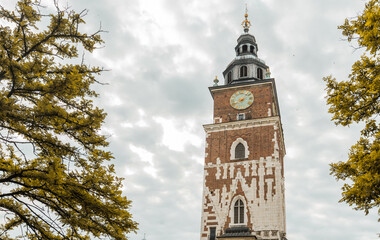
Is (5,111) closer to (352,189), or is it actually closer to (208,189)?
(352,189)

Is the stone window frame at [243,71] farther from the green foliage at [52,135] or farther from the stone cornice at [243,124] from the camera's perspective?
the green foliage at [52,135]

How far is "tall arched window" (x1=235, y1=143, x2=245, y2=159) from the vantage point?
24873mm

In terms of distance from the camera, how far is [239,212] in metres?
22.9

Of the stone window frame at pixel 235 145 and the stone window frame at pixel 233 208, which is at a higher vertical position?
the stone window frame at pixel 235 145

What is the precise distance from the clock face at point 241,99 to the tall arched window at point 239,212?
7.60m

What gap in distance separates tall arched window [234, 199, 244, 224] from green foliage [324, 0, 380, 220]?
15.3 metres

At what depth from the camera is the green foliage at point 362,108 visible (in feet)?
22.4

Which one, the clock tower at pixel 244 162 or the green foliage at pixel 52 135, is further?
the clock tower at pixel 244 162

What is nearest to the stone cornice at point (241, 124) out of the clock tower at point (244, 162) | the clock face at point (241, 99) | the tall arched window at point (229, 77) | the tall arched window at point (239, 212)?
the clock tower at point (244, 162)

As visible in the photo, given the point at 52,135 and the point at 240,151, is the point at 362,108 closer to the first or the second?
the point at 52,135

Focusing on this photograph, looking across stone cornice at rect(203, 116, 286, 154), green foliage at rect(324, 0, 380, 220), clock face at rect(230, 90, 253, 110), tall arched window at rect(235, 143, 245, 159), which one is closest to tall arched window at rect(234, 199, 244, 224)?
tall arched window at rect(235, 143, 245, 159)

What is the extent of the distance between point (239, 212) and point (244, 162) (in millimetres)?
3563

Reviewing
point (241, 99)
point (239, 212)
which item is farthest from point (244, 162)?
point (241, 99)

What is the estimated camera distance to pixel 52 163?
6.94 meters
